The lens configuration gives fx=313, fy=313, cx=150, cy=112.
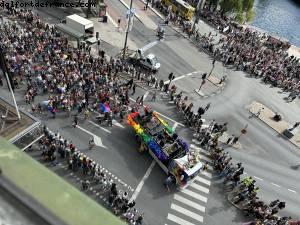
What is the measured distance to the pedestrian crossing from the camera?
78.5ft

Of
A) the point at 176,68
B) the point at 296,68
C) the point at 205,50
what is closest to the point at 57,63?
the point at 176,68

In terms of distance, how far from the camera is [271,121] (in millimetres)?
36719

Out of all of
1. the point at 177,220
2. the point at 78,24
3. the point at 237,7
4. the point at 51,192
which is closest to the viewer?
the point at 51,192

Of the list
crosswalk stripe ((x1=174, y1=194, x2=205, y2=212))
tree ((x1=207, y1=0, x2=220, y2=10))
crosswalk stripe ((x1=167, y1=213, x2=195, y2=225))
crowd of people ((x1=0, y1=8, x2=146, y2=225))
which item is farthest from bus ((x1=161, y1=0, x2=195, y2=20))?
crosswalk stripe ((x1=167, y1=213, x2=195, y2=225))

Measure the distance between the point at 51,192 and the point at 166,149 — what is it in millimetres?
21727

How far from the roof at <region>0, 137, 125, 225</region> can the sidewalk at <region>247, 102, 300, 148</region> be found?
33.8m

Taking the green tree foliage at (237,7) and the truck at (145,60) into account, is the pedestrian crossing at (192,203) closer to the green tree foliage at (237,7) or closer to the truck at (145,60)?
the truck at (145,60)

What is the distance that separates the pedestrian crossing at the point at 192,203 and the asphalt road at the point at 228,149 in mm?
89

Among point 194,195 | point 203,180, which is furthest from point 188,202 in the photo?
point 203,180

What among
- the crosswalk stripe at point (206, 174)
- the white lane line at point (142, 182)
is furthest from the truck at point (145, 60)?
the crosswalk stripe at point (206, 174)

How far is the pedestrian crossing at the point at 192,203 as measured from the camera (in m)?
23.9

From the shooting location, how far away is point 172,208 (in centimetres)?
2444

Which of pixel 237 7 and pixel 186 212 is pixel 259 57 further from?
pixel 186 212

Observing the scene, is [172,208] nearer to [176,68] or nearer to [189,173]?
[189,173]
